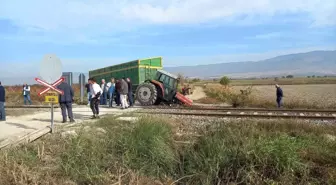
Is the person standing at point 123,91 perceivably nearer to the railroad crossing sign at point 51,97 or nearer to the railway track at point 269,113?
the railway track at point 269,113

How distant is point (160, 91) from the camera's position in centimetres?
2072

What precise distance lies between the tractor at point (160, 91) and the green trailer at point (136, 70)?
7.00 feet

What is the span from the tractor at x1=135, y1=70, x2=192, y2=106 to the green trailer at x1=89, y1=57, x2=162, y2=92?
84.0 inches

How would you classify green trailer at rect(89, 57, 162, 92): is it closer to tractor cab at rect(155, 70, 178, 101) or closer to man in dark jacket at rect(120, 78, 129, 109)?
tractor cab at rect(155, 70, 178, 101)

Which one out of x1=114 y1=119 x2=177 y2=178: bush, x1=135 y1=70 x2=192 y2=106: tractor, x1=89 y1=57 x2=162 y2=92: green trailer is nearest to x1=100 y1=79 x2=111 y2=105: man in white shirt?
x1=135 y1=70 x2=192 y2=106: tractor

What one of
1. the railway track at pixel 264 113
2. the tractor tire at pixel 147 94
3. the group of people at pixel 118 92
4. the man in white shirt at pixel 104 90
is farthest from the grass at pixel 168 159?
the man in white shirt at pixel 104 90

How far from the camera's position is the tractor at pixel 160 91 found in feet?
66.2

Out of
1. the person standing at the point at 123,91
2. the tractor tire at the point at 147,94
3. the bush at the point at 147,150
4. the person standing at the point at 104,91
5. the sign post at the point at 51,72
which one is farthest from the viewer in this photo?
the person standing at the point at 104,91

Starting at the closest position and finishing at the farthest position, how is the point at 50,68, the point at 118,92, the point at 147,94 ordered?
the point at 50,68 < the point at 118,92 < the point at 147,94

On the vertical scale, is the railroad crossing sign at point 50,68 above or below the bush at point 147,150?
above

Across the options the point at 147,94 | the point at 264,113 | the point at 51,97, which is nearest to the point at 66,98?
the point at 51,97

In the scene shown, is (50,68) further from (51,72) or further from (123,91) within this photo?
(123,91)

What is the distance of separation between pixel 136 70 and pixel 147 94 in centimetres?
363

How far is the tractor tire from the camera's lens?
20.1m
